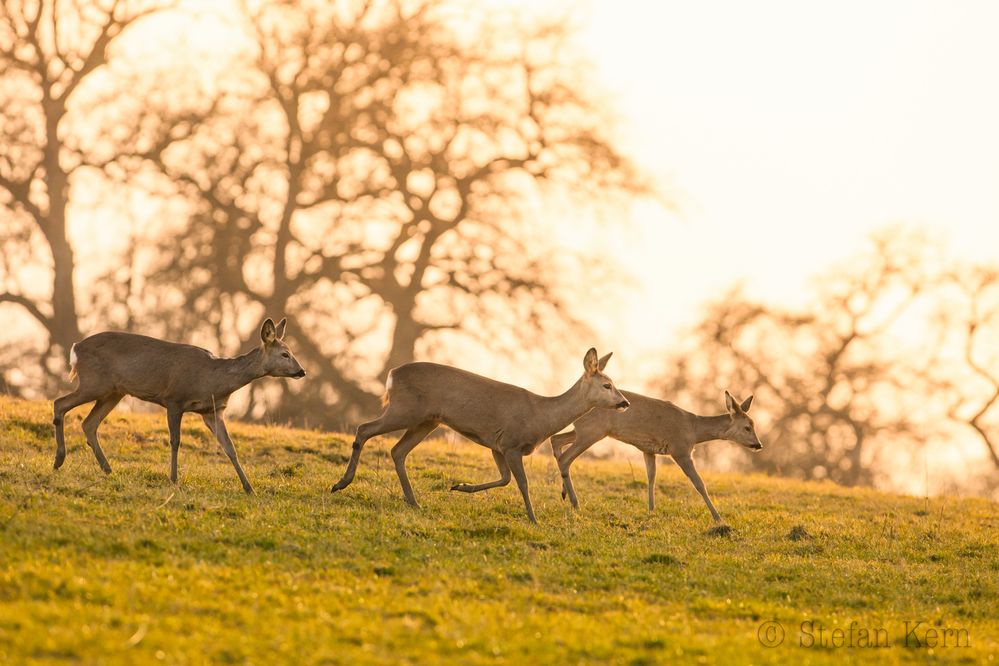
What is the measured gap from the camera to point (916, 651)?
32.6ft

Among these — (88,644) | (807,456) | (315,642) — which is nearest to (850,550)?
(315,642)

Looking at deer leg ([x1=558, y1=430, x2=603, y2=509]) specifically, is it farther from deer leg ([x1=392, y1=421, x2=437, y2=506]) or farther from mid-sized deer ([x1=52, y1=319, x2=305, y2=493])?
mid-sized deer ([x1=52, y1=319, x2=305, y2=493])

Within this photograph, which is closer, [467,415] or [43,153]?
[467,415]

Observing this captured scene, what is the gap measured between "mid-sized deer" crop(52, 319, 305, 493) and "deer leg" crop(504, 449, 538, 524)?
274 cm

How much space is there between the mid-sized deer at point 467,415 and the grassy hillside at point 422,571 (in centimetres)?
42

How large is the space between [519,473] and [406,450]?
1268 millimetres

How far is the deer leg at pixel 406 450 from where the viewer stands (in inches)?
560

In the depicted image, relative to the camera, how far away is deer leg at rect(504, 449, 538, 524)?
1404 cm

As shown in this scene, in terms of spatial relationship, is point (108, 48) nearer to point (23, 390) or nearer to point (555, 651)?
point (23, 390)

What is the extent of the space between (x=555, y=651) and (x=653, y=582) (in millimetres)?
2872

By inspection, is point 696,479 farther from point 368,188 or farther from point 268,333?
point 368,188

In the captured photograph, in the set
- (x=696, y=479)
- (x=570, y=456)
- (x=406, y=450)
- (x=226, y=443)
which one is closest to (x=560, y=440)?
(x=570, y=456)

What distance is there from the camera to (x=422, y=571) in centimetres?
1098

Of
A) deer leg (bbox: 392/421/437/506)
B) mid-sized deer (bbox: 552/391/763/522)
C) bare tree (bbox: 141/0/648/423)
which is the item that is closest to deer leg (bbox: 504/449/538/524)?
deer leg (bbox: 392/421/437/506)
